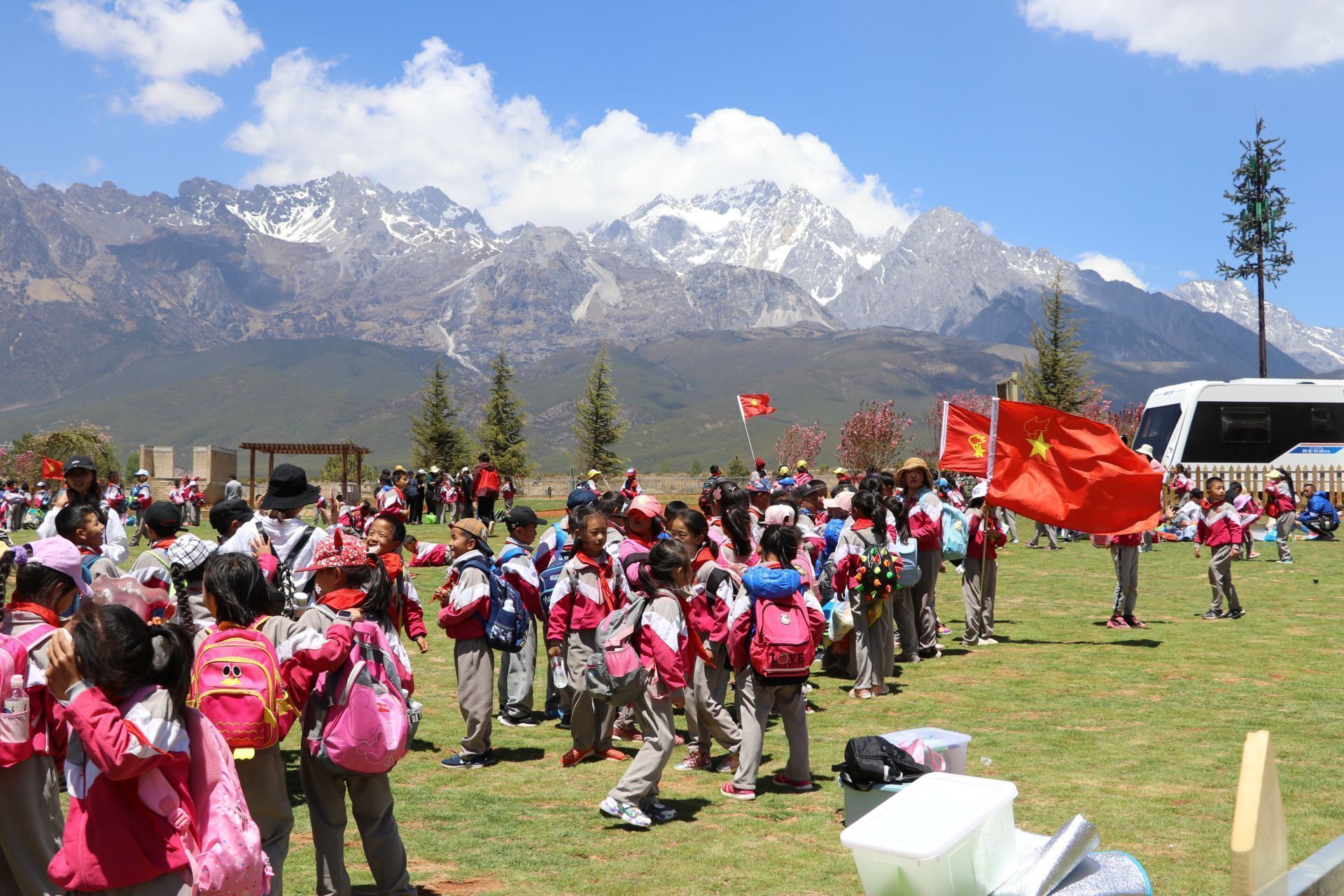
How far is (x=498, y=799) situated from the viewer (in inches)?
282

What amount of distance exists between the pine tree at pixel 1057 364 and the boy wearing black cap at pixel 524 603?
4270 centimetres

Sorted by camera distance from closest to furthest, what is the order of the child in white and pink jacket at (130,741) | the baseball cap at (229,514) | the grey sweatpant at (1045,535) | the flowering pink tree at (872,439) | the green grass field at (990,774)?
the child in white and pink jacket at (130,741)
the green grass field at (990,774)
the baseball cap at (229,514)
the grey sweatpant at (1045,535)
the flowering pink tree at (872,439)

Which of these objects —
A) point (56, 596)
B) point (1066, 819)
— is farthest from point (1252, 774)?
point (56, 596)

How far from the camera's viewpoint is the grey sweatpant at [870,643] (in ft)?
33.0

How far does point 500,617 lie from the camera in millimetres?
7762

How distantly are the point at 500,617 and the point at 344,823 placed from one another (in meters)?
2.76

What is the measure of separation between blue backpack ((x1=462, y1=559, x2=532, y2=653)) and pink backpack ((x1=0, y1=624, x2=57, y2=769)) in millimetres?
3474

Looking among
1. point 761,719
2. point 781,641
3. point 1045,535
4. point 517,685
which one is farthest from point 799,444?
point 781,641

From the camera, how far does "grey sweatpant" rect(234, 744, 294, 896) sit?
4.45 metres

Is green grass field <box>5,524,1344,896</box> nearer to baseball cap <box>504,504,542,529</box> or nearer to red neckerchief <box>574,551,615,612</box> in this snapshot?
red neckerchief <box>574,551,615,612</box>

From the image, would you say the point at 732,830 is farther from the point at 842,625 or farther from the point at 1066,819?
the point at 842,625

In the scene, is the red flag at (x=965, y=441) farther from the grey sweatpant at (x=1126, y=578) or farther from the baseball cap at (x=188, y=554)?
the baseball cap at (x=188, y=554)

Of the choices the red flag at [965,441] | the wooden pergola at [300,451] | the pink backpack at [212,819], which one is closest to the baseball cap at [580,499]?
the pink backpack at [212,819]

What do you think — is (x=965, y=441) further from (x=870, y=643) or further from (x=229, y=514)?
(x=229, y=514)
